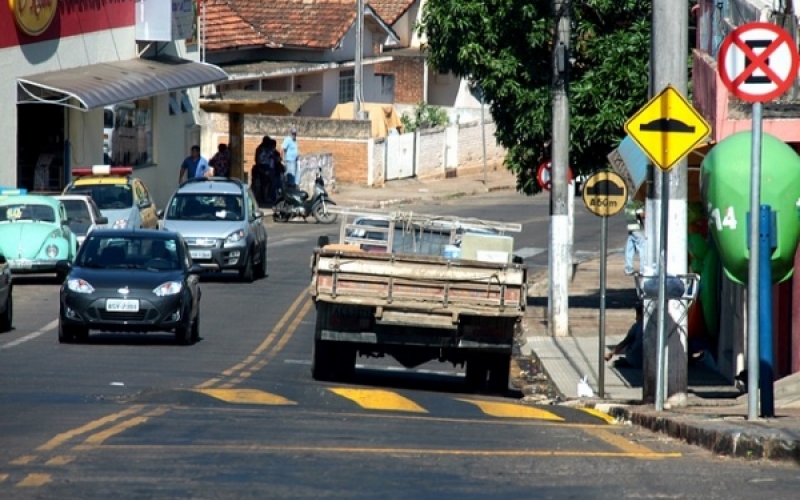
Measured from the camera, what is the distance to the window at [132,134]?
44188 millimetres

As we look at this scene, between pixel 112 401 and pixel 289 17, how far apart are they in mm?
46182

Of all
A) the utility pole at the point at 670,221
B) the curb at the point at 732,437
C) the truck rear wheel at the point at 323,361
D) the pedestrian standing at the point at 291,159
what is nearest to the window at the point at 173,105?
the pedestrian standing at the point at 291,159

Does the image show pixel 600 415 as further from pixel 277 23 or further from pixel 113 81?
pixel 277 23

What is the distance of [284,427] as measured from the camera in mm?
12484

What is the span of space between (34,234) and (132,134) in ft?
59.2

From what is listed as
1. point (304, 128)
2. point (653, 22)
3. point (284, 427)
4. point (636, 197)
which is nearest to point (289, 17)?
point (304, 128)

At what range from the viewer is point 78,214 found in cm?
3039

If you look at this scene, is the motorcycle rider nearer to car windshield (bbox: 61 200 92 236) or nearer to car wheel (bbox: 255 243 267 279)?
car wheel (bbox: 255 243 267 279)

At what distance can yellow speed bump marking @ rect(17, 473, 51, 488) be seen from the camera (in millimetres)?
9359

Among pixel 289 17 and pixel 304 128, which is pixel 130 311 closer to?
pixel 304 128

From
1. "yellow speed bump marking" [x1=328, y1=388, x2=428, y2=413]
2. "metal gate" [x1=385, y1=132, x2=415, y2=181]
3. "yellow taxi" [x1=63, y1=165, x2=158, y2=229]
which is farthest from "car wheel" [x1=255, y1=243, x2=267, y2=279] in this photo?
"metal gate" [x1=385, y1=132, x2=415, y2=181]

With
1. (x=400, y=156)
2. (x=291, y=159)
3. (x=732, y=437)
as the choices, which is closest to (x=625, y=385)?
(x=732, y=437)

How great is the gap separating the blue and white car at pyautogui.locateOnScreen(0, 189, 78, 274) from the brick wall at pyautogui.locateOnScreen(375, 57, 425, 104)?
1531 inches

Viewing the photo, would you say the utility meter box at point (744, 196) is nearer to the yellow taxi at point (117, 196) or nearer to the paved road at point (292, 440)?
the paved road at point (292, 440)
